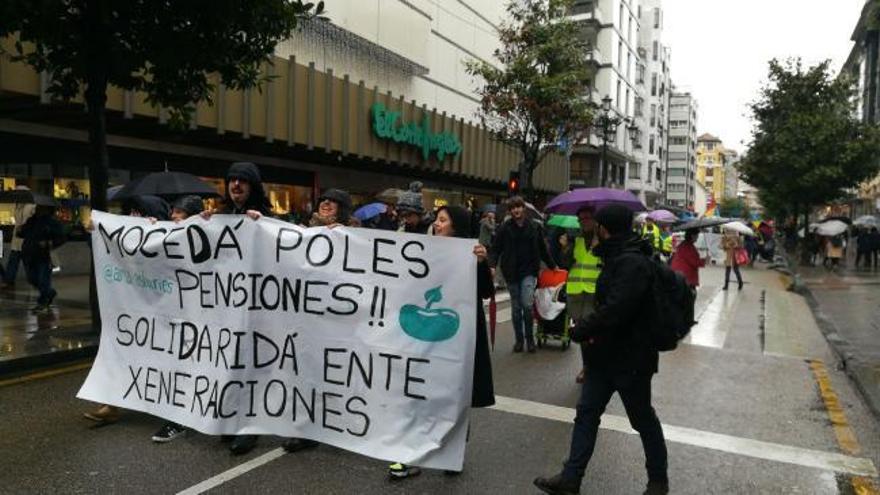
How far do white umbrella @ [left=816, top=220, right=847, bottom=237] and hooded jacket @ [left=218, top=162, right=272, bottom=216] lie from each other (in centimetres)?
2407

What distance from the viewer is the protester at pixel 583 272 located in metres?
6.84

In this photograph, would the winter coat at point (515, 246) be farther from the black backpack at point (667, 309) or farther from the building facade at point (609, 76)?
the building facade at point (609, 76)

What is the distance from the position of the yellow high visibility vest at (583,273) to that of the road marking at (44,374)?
4.99 meters

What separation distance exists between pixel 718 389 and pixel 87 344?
6.65 m

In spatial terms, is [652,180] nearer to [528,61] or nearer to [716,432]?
[528,61]

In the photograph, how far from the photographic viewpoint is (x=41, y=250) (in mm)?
10352

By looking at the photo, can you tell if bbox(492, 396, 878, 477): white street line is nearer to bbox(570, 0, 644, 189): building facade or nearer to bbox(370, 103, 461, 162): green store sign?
bbox(370, 103, 461, 162): green store sign

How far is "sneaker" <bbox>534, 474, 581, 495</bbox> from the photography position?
13.5 feet

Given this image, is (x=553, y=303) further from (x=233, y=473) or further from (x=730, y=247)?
(x=730, y=247)

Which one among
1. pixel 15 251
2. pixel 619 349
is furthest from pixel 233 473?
pixel 15 251

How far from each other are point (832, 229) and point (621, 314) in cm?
2447

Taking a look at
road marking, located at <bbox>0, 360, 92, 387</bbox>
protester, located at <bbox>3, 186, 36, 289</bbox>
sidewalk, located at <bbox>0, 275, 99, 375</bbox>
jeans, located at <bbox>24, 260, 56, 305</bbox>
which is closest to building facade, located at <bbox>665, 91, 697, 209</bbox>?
protester, located at <bbox>3, 186, 36, 289</bbox>

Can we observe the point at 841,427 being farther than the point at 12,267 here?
No

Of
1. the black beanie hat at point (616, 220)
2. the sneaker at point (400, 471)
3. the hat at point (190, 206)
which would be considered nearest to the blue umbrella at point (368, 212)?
the hat at point (190, 206)
